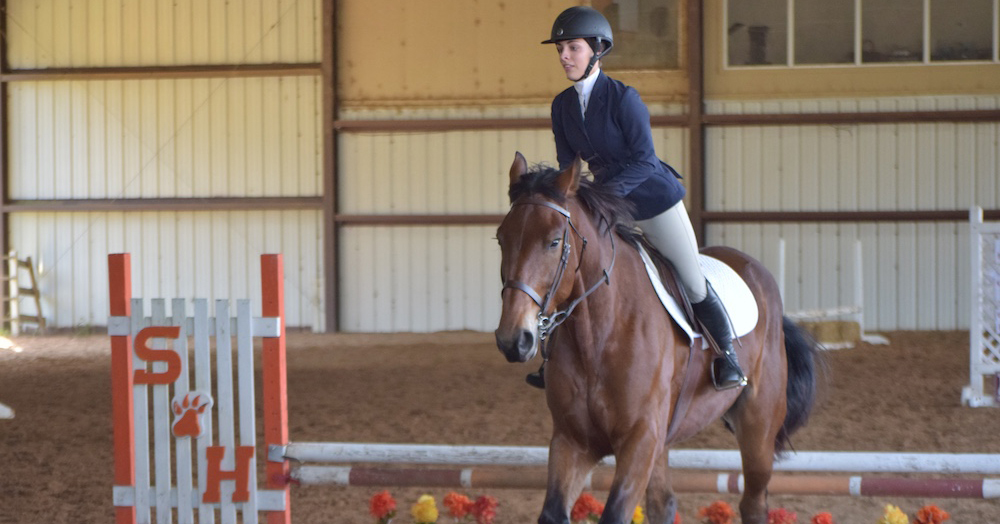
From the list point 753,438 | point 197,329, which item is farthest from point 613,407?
point 197,329

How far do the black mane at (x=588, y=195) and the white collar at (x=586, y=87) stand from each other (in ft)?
0.84

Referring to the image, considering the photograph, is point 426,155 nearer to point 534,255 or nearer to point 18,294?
point 18,294

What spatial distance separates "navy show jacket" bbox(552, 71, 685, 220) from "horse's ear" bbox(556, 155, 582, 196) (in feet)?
0.47

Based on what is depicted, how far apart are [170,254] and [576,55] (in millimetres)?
10860

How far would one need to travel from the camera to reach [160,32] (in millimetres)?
12844

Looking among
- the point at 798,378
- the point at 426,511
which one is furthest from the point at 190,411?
the point at 798,378

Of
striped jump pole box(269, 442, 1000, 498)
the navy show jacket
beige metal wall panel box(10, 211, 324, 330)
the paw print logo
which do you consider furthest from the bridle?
beige metal wall panel box(10, 211, 324, 330)

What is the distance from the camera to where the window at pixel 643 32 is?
12102mm

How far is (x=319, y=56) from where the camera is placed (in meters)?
12.6

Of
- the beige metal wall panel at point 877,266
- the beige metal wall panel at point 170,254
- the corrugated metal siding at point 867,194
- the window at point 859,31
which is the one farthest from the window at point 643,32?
the beige metal wall panel at point 170,254

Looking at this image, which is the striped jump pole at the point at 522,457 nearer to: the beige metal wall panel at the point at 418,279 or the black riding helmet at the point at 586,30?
the black riding helmet at the point at 586,30

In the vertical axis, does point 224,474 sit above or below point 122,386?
below

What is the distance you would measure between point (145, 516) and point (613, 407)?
1766 millimetres

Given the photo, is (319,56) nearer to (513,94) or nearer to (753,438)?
(513,94)
